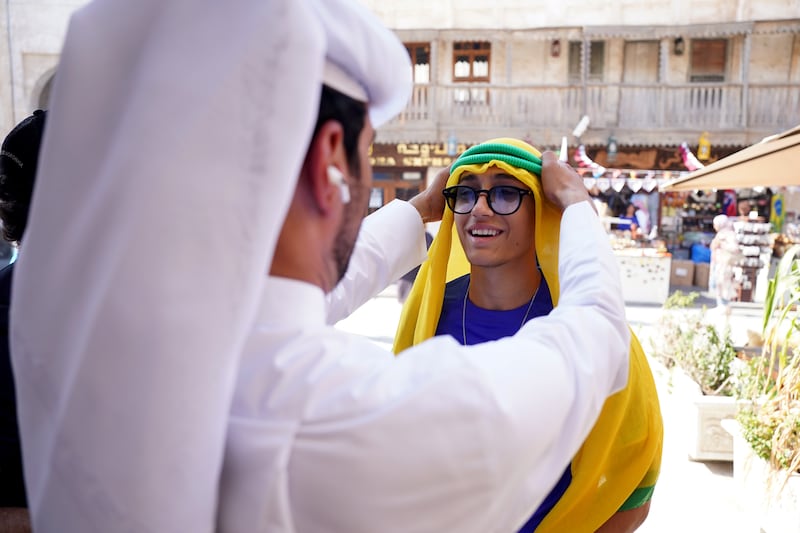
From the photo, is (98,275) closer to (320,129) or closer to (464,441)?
(320,129)

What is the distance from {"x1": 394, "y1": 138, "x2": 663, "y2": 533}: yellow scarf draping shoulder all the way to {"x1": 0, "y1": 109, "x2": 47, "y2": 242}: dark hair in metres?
1.18

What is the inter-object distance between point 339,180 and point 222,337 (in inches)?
11.2

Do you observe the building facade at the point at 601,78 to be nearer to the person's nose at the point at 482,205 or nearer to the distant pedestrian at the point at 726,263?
the distant pedestrian at the point at 726,263

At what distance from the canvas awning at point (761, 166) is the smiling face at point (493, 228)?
210cm

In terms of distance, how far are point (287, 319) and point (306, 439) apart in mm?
167

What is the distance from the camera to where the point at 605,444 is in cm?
166

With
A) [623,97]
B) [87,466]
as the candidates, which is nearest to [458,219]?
[87,466]

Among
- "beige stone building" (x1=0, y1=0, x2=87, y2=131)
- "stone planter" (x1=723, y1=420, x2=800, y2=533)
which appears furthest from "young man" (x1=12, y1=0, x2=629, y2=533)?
"beige stone building" (x1=0, y1=0, x2=87, y2=131)

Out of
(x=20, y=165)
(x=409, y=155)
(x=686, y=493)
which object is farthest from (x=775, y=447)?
(x=409, y=155)

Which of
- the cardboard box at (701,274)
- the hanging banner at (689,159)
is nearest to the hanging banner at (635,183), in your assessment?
the hanging banner at (689,159)

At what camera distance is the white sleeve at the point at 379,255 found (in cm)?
167

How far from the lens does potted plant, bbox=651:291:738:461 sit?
4.39m

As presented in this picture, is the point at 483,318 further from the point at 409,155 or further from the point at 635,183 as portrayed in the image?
the point at 409,155

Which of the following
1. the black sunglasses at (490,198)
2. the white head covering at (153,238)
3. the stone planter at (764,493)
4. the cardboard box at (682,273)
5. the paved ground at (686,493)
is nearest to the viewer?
the white head covering at (153,238)
